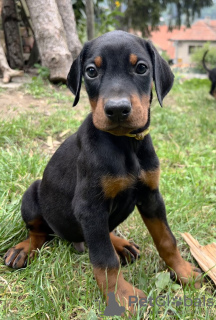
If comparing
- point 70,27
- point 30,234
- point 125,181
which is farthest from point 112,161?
point 70,27

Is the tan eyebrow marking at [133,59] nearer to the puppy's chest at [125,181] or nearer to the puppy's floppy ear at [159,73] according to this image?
the puppy's floppy ear at [159,73]

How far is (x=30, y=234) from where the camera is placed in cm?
278

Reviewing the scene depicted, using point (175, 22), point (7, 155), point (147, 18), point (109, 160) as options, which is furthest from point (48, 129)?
point (175, 22)

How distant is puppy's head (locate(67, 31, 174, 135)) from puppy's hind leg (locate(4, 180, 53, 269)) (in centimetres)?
112

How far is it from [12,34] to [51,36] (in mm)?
1382

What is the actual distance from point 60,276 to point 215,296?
1086 mm

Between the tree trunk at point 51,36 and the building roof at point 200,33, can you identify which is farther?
the building roof at point 200,33

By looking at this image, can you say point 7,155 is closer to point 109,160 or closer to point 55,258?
point 55,258

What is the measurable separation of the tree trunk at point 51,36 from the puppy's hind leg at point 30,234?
429 cm

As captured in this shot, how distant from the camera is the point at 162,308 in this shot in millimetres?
2104

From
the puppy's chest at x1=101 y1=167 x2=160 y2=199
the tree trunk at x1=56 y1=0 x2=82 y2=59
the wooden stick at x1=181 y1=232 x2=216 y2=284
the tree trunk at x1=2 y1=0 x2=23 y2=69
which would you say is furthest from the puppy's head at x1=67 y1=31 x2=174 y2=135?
the tree trunk at x1=2 y1=0 x2=23 y2=69

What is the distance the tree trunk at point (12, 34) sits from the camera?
730 centimetres

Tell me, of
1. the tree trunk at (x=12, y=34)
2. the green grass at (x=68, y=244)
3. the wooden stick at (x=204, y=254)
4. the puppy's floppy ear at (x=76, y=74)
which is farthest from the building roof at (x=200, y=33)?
the puppy's floppy ear at (x=76, y=74)

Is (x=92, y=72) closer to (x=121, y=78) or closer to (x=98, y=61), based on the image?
(x=98, y=61)
